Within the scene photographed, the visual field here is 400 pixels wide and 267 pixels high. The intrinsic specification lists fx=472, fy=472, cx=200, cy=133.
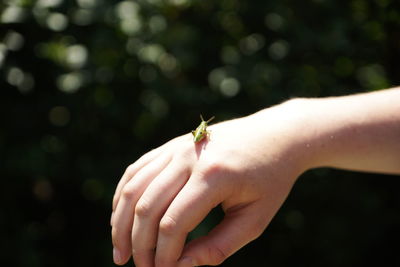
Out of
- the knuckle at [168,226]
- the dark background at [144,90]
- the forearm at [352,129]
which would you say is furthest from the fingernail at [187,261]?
the dark background at [144,90]

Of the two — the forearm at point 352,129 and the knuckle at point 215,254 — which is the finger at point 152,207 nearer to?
the knuckle at point 215,254

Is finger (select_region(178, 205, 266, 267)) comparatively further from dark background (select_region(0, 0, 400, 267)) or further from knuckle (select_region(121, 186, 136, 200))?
dark background (select_region(0, 0, 400, 267))

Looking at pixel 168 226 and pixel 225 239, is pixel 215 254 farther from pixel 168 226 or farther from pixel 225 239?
pixel 168 226

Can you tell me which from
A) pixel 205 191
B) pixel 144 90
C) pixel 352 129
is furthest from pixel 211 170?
pixel 144 90

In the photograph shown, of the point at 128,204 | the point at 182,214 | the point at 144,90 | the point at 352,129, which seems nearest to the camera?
the point at 182,214

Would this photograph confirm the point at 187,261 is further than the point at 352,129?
No

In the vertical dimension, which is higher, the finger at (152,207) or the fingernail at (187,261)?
the finger at (152,207)

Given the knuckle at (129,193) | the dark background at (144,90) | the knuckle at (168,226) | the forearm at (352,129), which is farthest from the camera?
the dark background at (144,90)
